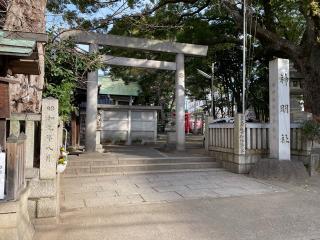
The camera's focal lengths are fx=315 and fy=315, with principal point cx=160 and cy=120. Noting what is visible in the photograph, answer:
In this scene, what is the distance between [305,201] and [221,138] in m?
4.72

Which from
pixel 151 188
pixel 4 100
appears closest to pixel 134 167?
pixel 151 188

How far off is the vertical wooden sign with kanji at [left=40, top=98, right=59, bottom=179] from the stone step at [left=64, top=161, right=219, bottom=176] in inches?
168

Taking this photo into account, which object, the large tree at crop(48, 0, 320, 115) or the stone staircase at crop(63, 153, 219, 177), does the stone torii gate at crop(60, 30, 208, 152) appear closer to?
the large tree at crop(48, 0, 320, 115)

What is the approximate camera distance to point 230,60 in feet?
69.8

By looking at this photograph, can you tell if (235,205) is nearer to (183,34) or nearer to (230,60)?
(183,34)

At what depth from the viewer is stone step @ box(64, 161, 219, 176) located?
30.7ft

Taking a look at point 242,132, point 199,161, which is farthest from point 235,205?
point 199,161

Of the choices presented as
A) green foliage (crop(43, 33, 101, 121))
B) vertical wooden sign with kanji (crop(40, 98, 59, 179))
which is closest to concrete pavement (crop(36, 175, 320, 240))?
vertical wooden sign with kanji (crop(40, 98, 59, 179))

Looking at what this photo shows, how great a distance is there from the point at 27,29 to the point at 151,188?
4.41 meters

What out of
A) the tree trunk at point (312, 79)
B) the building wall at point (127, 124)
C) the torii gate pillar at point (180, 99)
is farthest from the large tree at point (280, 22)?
the building wall at point (127, 124)

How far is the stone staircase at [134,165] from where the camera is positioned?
9445 millimetres

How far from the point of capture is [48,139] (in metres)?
5.09

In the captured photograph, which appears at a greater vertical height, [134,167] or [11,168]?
[11,168]

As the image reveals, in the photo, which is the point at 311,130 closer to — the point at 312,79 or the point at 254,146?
the point at 254,146
